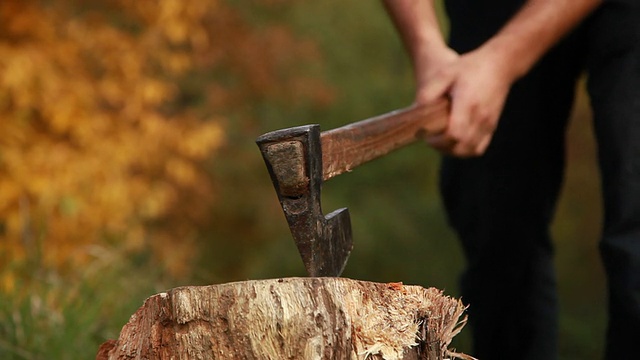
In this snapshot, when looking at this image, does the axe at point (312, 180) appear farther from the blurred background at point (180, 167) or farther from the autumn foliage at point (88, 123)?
the autumn foliage at point (88, 123)

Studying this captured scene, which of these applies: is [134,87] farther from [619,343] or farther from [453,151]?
[619,343]

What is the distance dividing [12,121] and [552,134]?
3562 millimetres

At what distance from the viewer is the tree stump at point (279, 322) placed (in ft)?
4.60

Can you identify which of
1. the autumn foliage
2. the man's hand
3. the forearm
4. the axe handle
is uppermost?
the autumn foliage

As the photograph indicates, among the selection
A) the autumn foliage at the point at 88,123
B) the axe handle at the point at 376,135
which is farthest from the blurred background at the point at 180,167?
the axe handle at the point at 376,135

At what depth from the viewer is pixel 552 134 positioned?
8.62ft

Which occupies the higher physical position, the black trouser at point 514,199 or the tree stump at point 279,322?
the black trouser at point 514,199

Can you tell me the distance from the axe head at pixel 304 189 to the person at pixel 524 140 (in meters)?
0.72

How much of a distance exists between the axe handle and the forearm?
0.18m

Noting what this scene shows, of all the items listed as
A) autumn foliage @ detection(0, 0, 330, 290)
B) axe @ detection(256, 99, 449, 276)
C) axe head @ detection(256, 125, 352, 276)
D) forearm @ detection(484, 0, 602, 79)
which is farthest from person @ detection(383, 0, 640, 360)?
autumn foliage @ detection(0, 0, 330, 290)

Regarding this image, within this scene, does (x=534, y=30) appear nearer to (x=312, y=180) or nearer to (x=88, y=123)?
(x=312, y=180)

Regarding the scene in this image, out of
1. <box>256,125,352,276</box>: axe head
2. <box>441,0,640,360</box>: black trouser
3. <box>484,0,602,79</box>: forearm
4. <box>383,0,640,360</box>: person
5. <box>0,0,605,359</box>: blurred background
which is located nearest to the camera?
<box>256,125,352,276</box>: axe head

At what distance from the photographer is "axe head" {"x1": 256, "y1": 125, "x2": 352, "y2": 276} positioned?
154 centimetres

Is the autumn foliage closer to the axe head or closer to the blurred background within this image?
the blurred background
